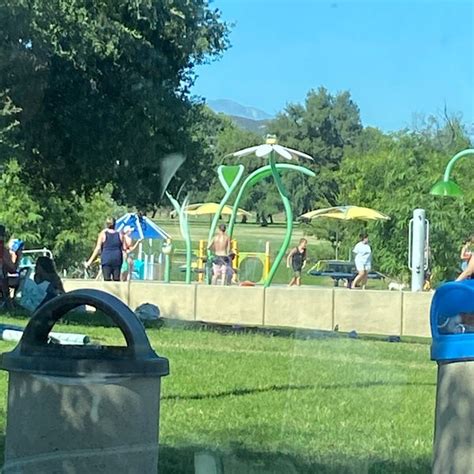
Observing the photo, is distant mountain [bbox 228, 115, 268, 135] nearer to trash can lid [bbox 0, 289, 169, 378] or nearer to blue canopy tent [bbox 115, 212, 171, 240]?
blue canopy tent [bbox 115, 212, 171, 240]

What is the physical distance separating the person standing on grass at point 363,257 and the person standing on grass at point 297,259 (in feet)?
2.00

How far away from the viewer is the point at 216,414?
26.3 feet

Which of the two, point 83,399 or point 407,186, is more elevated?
point 407,186

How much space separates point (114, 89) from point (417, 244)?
307 cm

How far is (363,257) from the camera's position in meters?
12.3

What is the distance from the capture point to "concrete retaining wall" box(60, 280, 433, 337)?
1285 cm

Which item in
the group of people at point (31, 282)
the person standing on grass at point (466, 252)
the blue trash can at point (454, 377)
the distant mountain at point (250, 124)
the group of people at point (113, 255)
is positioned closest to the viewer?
the blue trash can at point (454, 377)

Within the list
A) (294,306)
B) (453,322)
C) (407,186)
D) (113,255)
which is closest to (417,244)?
(407,186)

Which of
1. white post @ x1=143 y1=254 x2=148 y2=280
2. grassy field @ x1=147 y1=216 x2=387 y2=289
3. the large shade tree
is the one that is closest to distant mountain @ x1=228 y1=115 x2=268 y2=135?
the large shade tree

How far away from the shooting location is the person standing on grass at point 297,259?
462 inches

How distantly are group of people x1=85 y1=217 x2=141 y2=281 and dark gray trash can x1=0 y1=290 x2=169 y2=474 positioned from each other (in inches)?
281

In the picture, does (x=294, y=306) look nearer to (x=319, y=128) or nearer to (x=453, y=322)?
(x=319, y=128)

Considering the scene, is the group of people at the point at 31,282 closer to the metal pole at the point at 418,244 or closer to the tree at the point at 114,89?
the tree at the point at 114,89

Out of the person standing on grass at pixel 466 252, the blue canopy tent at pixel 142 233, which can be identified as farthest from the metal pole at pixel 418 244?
the blue canopy tent at pixel 142 233
